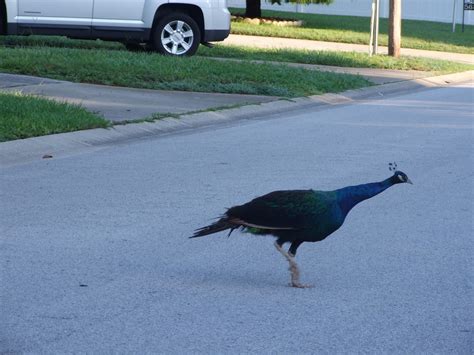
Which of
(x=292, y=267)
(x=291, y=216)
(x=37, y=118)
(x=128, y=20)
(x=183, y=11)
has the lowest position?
(x=292, y=267)

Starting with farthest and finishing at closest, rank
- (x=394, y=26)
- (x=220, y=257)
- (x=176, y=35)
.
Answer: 1. (x=394, y=26)
2. (x=176, y=35)
3. (x=220, y=257)

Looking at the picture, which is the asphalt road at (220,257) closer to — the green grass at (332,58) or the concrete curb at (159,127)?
the concrete curb at (159,127)

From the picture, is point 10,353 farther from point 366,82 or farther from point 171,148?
point 366,82

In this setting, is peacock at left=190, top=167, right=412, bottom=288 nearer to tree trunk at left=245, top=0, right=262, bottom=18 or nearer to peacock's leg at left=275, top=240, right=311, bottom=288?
peacock's leg at left=275, top=240, right=311, bottom=288

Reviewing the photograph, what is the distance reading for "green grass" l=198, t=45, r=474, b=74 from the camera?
22875mm

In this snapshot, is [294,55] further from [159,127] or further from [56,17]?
[159,127]

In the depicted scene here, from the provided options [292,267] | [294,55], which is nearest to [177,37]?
[294,55]

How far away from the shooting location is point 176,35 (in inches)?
812

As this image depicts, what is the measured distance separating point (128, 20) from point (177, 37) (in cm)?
105

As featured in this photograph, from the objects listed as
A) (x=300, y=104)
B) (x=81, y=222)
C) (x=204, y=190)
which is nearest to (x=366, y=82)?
(x=300, y=104)

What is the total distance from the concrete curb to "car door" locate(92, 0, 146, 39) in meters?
4.28

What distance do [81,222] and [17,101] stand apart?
5.17 metres

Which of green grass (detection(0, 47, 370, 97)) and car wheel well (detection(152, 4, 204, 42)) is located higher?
car wheel well (detection(152, 4, 204, 42))

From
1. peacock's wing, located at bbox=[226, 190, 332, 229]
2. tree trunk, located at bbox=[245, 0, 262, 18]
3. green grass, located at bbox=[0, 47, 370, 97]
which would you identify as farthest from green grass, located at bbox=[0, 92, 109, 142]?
tree trunk, located at bbox=[245, 0, 262, 18]
